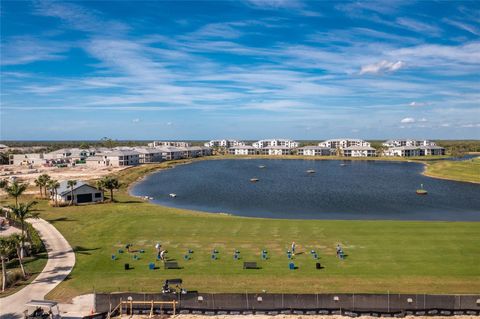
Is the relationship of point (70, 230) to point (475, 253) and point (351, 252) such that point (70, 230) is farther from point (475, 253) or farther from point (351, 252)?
point (475, 253)

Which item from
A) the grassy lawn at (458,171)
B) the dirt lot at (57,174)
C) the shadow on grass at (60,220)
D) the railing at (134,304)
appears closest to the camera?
the railing at (134,304)

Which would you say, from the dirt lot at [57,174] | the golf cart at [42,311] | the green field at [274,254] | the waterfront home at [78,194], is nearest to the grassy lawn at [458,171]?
the green field at [274,254]

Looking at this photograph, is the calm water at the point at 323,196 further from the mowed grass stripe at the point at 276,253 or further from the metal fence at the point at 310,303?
the metal fence at the point at 310,303

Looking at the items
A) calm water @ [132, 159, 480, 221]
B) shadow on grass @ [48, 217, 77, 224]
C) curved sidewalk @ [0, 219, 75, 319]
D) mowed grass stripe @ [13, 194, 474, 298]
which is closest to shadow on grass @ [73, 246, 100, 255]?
mowed grass stripe @ [13, 194, 474, 298]

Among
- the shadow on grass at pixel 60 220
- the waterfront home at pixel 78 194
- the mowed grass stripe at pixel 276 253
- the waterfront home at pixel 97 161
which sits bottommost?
the mowed grass stripe at pixel 276 253

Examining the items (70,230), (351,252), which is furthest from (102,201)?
(351,252)

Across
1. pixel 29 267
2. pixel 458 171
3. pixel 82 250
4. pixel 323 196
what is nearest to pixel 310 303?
pixel 82 250
